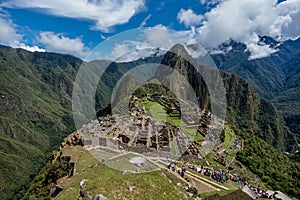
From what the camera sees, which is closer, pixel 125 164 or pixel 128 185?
pixel 128 185

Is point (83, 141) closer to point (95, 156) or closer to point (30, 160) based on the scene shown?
point (95, 156)

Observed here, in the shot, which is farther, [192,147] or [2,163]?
[2,163]

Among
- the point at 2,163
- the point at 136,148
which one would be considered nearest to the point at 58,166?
the point at 136,148

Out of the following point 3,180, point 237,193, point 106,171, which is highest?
point 106,171

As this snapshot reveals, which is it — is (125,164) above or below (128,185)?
below

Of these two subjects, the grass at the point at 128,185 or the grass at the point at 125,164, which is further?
the grass at the point at 125,164

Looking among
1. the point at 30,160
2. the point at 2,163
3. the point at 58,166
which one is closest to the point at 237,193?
the point at 58,166

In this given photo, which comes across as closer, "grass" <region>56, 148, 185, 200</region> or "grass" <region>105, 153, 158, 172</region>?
"grass" <region>56, 148, 185, 200</region>

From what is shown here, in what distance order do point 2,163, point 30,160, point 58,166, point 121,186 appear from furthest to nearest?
point 30,160 < point 2,163 < point 58,166 < point 121,186

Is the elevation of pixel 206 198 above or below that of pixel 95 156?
below

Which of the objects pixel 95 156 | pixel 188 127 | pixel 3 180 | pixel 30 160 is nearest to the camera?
pixel 95 156
